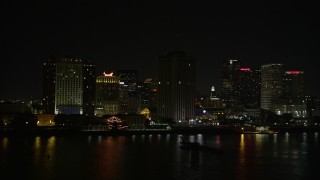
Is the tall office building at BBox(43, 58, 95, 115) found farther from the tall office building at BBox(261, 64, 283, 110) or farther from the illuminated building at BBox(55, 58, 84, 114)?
the tall office building at BBox(261, 64, 283, 110)

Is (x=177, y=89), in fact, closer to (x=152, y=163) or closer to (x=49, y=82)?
(x=49, y=82)

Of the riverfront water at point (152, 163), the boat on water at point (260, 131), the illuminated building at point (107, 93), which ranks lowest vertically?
the riverfront water at point (152, 163)

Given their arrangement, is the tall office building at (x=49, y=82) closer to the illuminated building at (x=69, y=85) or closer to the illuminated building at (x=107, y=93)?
the illuminated building at (x=69, y=85)

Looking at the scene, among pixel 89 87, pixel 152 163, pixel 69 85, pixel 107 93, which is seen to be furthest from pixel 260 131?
pixel 152 163

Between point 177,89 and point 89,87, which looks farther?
point 177,89

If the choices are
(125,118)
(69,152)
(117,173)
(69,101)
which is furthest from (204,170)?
(69,101)

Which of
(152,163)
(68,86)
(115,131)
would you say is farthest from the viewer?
(68,86)

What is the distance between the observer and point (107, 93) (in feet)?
389

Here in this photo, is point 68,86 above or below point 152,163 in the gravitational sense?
above

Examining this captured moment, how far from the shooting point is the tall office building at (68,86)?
10288 centimetres

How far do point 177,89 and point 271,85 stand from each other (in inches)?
2079

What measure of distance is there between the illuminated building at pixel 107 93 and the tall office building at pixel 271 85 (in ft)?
167

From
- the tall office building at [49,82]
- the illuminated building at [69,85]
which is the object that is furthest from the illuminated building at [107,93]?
the tall office building at [49,82]

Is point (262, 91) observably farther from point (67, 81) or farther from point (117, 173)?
point (117, 173)
